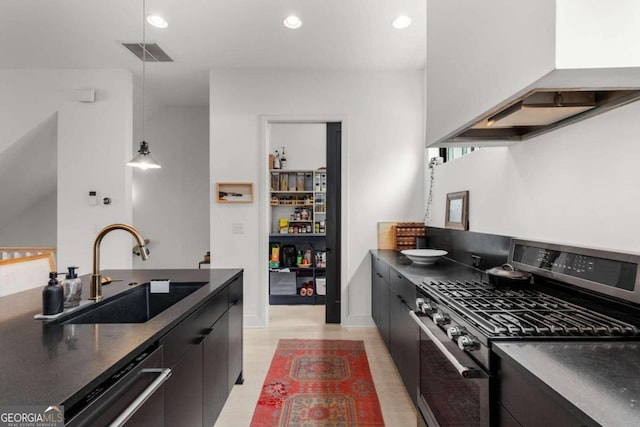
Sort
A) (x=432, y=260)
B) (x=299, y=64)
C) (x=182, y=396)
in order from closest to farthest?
(x=182, y=396), (x=432, y=260), (x=299, y=64)

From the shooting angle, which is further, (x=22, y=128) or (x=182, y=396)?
(x=22, y=128)

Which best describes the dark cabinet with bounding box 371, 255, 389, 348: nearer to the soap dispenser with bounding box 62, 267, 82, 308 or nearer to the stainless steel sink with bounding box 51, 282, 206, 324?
the stainless steel sink with bounding box 51, 282, 206, 324

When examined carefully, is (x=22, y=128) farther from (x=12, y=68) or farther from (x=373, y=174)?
(x=373, y=174)

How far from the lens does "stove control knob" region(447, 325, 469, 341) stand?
1177mm

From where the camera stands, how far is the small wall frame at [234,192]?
12.4 ft

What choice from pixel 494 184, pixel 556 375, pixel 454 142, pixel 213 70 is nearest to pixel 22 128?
pixel 213 70

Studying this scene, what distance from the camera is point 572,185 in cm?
151

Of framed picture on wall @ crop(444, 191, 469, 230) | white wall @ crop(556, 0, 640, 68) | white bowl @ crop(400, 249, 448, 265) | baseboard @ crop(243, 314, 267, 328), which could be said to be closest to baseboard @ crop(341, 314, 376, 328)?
baseboard @ crop(243, 314, 267, 328)

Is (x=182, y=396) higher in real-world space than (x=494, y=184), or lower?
Result: lower

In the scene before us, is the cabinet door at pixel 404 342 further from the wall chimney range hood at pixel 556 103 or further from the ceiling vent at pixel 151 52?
the ceiling vent at pixel 151 52

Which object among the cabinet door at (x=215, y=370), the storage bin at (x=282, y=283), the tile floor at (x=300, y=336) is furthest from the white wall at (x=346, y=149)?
the cabinet door at (x=215, y=370)

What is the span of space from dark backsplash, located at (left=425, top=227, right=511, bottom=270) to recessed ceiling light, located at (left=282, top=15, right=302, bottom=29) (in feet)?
7.48

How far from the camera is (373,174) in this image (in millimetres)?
3830

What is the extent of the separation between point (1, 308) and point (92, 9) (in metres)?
2.56
